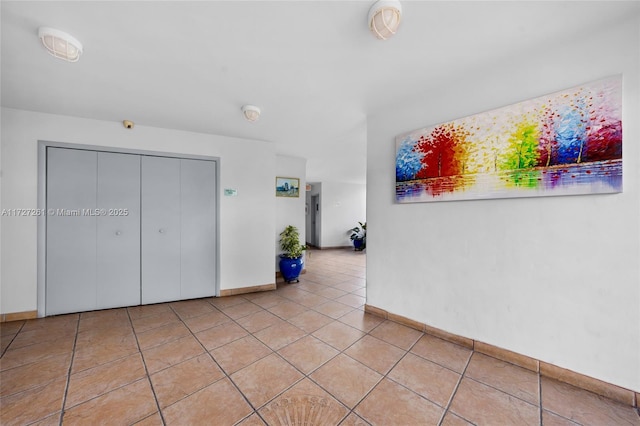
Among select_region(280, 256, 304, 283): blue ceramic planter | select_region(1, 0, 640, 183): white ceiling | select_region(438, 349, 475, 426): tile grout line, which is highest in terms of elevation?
select_region(1, 0, 640, 183): white ceiling

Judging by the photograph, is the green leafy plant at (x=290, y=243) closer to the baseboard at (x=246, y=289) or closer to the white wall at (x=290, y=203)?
the white wall at (x=290, y=203)

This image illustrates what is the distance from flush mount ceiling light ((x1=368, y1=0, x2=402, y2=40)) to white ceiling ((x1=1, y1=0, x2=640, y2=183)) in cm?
6

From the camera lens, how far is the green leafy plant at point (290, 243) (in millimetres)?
4805

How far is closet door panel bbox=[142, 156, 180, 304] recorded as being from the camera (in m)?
3.41

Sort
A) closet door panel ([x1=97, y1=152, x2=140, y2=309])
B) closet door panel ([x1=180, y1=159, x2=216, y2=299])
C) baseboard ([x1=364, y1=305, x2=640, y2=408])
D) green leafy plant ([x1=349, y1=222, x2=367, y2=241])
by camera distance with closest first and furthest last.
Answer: baseboard ([x1=364, y1=305, x2=640, y2=408]) → closet door panel ([x1=97, y1=152, x2=140, y2=309]) → closet door panel ([x1=180, y1=159, x2=216, y2=299]) → green leafy plant ([x1=349, y1=222, x2=367, y2=241])

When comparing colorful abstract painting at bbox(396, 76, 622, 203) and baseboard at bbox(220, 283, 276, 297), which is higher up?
Answer: colorful abstract painting at bbox(396, 76, 622, 203)

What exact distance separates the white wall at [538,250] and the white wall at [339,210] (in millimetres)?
6612

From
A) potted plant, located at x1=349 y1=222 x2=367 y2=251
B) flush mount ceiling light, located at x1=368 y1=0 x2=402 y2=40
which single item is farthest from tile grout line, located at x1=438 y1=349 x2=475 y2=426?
potted plant, located at x1=349 y1=222 x2=367 y2=251

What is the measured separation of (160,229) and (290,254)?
2224 mm

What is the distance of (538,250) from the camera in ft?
6.25

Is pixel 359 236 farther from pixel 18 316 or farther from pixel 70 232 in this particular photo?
pixel 18 316

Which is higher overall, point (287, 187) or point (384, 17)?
point (384, 17)

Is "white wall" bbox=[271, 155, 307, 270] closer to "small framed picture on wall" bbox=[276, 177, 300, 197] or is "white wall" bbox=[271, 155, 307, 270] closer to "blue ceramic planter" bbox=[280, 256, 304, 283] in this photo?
"small framed picture on wall" bbox=[276, 177, 300, 197]

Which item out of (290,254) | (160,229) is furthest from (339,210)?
(160,229)
